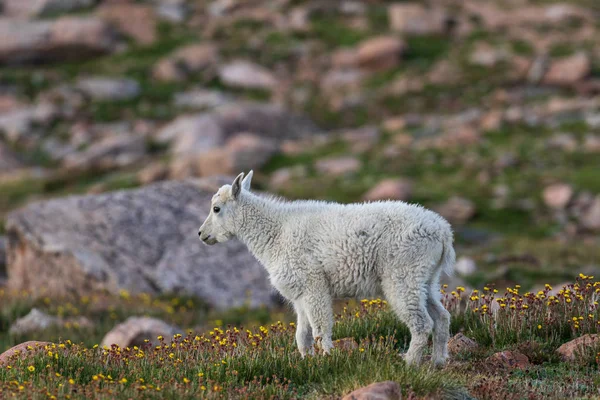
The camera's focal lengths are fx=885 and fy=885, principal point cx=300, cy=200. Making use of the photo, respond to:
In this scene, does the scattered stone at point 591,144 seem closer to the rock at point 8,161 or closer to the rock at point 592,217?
the rock at point 592,217

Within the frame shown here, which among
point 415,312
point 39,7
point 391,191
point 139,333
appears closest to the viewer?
point 415,312

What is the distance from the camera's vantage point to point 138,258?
812 inches

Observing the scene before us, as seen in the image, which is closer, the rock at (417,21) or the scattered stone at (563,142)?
the scattered stone at (563,142)

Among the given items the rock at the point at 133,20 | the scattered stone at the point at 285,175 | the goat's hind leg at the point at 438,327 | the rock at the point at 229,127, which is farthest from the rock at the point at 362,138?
the goat's hind leg at the point at 438,327

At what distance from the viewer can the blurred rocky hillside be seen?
21062 mm

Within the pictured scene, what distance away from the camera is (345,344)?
34.7 ft

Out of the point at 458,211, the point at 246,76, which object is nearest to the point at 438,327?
the point at 458,211

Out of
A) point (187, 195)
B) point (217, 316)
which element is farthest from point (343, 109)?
point (217, 316)

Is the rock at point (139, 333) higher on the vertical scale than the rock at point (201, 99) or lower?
lower

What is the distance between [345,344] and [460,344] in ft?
4.69

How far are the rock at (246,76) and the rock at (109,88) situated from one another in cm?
521

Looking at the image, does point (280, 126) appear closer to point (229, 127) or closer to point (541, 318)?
point (229, 127)

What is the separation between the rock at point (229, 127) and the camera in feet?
137

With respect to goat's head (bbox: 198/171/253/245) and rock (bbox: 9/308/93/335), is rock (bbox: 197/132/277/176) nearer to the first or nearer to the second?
rock (bbox: 9/308/93/335)
